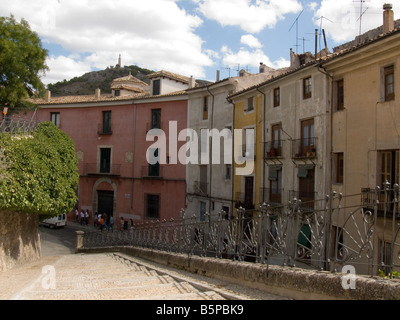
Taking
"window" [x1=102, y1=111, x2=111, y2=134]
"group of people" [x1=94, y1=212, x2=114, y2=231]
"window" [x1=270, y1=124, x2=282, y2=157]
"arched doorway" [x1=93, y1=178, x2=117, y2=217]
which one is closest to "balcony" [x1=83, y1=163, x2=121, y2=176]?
"arched doorway" [x1=93, y1=178, x2=117, y2=217]

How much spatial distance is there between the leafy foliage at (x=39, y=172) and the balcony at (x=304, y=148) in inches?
400

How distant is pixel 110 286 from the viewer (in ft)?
21.5

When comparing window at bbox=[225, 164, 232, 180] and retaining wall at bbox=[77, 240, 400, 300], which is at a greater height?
window at bbox=[225, 164, 232, 180]

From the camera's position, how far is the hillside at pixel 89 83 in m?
67.0

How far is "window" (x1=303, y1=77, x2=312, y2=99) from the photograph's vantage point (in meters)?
17.1

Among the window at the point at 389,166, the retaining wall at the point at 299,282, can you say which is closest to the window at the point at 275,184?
the window at the point at 389,166

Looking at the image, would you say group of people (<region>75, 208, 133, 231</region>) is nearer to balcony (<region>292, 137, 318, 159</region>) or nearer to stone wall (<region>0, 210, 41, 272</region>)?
stone wall (<region>0, 210, 41, 272</region>)

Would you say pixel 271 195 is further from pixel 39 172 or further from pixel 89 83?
pixel 89 83

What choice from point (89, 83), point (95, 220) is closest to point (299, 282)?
A: point (95, 220)

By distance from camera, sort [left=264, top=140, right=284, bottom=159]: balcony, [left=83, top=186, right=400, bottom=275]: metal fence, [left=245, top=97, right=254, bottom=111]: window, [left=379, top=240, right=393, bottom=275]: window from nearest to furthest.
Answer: [left=379, top=240, right=393, bottom=275]: window, [left=83, top=186, right=400, bottom=275]: metal fence, [left=264, top=140, right=284, bottom=159]: balcony, [left=245, top=97, right=254, bottom=111]: window

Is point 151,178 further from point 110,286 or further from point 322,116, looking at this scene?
point 110,286

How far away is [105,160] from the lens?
31.3 metres

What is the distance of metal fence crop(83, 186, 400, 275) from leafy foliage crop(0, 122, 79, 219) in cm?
368

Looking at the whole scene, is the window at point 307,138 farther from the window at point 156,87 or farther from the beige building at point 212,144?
the window at point 156,87
